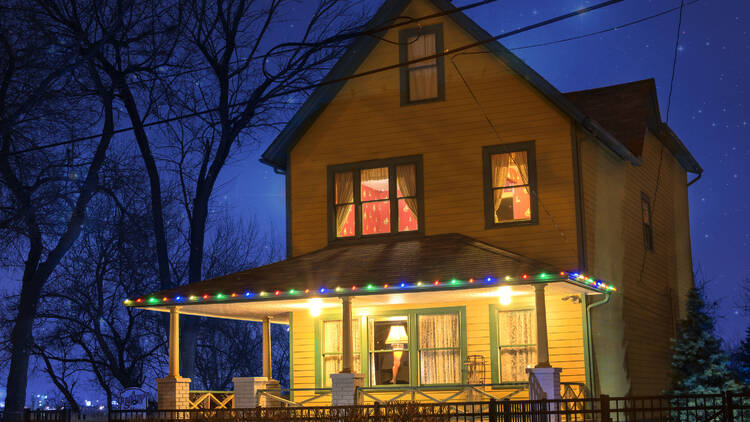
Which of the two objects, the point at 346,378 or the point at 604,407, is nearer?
the point at 604,407

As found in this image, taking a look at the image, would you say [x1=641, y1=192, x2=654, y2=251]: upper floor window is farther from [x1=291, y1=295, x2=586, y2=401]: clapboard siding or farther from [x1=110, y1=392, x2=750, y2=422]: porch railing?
[x1=110, y1=392, x2=750, y2=422]: porch railing

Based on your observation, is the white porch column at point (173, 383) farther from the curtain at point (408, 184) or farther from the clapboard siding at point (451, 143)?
the curtain at point (408, 184)

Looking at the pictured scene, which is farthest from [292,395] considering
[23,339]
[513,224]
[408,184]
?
[23,339]

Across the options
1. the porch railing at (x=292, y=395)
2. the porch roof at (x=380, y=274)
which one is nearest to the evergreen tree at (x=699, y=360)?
the porch roof at (x=380, y=274)

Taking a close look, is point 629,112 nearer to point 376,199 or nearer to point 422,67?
point 422,67

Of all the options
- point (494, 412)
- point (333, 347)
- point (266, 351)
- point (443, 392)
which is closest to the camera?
point (494, 412)

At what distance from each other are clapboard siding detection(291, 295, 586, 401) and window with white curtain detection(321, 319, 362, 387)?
29cm

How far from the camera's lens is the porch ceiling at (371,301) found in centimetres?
1864

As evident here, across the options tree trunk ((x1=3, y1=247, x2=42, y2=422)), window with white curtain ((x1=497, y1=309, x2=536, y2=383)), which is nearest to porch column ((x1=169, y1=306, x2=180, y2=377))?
window with white curtain ((x1=497, y1=309, x2=536, y2=383))

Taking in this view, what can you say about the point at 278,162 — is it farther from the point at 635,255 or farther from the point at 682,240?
the point at 682,240

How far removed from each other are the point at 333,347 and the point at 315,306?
1.66 metres

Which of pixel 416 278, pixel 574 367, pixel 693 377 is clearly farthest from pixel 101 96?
pixel 693 377

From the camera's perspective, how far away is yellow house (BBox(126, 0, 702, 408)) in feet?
64.0

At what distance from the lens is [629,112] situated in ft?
79.3
